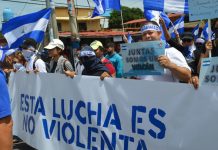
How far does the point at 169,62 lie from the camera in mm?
3748

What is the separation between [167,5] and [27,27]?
250 cm

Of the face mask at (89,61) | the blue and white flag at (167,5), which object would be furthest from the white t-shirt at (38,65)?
the blue and white flag at (167,5)

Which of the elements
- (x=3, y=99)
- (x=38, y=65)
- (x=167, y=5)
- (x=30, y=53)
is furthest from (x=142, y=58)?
(x=30, y=53)

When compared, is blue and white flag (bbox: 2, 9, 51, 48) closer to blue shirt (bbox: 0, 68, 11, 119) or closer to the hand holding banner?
the hand holding banner

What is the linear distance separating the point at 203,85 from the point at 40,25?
14.9ft

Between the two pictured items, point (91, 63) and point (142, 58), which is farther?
point (91, 63)

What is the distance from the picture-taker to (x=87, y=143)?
4656 mm

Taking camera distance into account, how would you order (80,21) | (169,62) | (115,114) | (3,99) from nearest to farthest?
1. (3,99)
2. (169,62)
3. (115,114)
4. (80,21)

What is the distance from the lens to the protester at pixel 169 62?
3761mm

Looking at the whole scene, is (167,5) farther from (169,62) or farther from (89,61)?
(169,62)

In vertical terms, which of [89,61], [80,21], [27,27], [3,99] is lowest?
[3,99]

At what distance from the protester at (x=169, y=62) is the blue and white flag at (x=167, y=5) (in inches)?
85.1

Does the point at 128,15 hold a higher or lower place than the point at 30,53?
higher

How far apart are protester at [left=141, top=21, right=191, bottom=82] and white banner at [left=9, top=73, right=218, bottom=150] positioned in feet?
0.69
